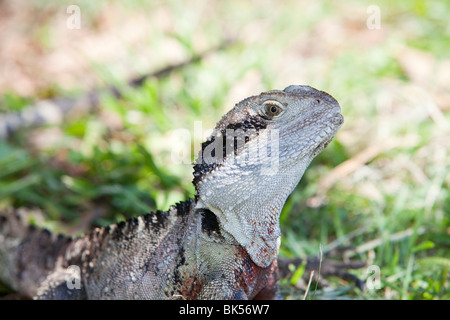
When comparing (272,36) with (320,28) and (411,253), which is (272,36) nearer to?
(320,28)

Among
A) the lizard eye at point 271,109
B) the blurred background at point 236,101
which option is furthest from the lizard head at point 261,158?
the blurred background at point 236,101

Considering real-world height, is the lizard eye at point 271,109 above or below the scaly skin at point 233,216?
above

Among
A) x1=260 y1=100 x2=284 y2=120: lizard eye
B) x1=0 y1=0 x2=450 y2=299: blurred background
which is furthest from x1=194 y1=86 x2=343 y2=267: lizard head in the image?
x1=0 y1=0 x2=450 y2=299: blurred background

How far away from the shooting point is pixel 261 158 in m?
2.58

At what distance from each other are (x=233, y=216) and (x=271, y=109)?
62 centimetres

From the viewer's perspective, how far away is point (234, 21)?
26.0 feet

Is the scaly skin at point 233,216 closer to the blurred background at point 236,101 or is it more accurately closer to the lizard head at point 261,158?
the lizard head at point 261,158

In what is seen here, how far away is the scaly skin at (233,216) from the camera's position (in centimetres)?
259

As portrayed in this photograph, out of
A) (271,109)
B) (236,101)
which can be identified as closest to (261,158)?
(271,109)

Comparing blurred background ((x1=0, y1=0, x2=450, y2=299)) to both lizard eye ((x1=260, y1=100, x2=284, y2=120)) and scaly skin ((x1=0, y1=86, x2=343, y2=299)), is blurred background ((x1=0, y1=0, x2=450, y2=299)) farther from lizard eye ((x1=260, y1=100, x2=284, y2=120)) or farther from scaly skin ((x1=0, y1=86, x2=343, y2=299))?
lizard eye ((x1=260, y1=100, x2=284, y2=120))

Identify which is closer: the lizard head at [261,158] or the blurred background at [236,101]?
the lizard head at [261,158]

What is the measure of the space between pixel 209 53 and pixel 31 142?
8.66ft

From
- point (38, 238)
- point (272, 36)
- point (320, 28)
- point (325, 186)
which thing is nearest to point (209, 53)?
point (272, 36)

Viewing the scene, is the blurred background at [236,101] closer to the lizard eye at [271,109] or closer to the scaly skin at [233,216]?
the scaly skin at [233,216]
